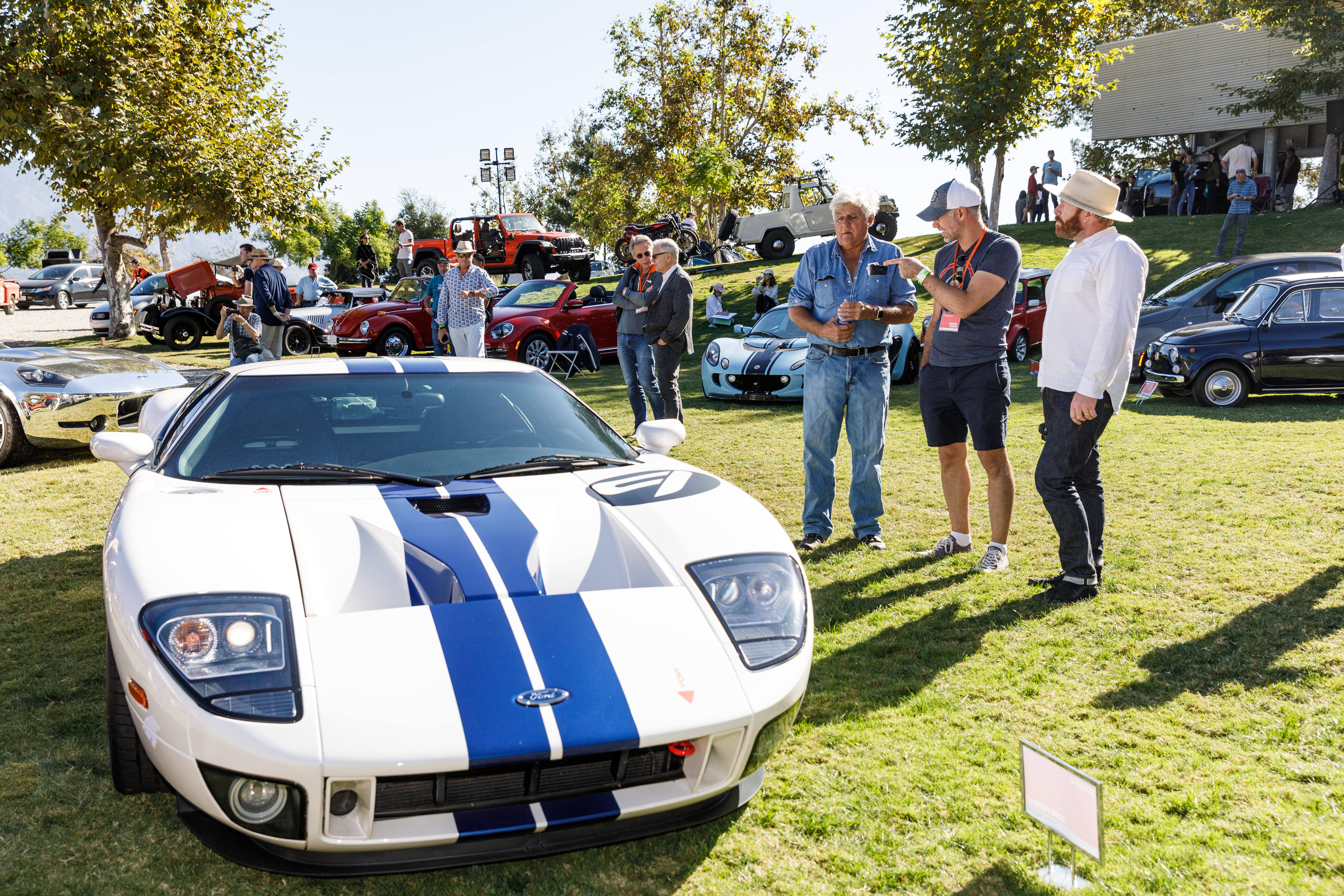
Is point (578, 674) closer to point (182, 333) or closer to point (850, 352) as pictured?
point (850, 352)

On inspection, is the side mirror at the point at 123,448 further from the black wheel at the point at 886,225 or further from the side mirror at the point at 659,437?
the black wheel at the point at 886,225

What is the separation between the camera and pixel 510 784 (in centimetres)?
196

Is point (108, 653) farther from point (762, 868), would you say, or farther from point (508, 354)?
point (508, 354)

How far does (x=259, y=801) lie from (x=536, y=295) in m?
13.5

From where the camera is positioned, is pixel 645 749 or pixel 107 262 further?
pixel 107 262

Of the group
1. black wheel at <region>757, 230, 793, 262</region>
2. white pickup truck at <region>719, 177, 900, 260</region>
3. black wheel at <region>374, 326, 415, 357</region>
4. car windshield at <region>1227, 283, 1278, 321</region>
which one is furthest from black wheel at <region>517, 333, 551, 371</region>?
black wheel at <region>757, 230, 793, 262</region>

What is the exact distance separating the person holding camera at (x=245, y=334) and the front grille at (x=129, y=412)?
265 cm

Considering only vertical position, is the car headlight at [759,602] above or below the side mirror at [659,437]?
below

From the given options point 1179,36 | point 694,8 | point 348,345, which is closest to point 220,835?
point 348,345

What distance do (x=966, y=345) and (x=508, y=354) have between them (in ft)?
33.0

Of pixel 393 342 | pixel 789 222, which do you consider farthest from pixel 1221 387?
pixel 789 222

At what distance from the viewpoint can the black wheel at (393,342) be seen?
1480cm

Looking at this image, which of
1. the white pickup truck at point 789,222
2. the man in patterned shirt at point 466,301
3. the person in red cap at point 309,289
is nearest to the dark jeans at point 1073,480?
the man in patterned shirt at point 466,301

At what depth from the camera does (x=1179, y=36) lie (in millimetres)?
29484
